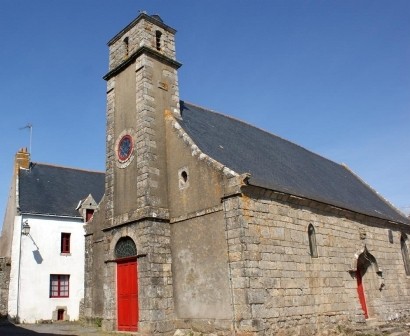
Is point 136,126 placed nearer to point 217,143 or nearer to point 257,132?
point 217,143

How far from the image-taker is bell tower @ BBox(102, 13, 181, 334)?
11797 millimetres

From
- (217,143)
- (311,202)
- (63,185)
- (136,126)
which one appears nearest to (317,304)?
(311,202)

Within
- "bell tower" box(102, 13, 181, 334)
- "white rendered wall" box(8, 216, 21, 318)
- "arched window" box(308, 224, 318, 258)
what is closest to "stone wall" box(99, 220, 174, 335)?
"bell tower" box(102, 13, 181, 334)

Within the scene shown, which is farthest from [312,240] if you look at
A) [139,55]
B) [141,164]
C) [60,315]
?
[60,315]

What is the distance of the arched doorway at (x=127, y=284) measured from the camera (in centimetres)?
1231

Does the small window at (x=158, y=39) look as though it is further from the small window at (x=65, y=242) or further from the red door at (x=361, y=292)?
the small window at (x=65, y=242)

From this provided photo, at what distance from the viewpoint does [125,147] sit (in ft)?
45.8

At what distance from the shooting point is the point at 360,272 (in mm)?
15617

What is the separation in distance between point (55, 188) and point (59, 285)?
544 centimetres

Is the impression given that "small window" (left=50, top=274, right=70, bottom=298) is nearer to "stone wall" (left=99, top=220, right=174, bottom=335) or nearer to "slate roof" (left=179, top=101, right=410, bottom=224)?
"stone wall" (left=99, top=220, right=174, bottom=335)

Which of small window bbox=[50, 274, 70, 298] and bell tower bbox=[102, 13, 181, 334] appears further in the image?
small window bbox=[50, 274, 70, 298]

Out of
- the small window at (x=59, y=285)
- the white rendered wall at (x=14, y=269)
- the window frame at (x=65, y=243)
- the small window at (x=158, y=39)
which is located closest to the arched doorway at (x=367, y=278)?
the small window at (x=158, y=39)

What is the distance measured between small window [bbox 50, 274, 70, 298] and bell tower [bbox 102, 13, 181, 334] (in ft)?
27.9

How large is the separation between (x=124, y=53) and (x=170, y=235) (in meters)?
6.79
